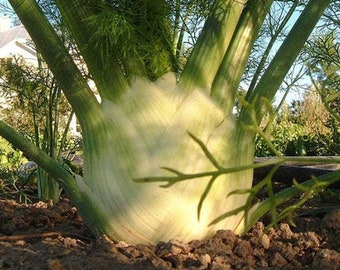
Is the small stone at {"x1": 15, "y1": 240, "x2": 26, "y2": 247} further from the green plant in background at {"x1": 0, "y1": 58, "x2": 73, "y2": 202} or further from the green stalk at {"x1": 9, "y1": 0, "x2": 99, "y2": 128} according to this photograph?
the green plant in background at {"x1": 0, "y1": 58, "x2": 73, "y2": 202}

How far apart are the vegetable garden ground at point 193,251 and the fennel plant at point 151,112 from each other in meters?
0.07

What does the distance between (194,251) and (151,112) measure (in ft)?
Answer: 1.38

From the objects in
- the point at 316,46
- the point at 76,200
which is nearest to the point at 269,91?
the point at 76,200

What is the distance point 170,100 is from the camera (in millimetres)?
1669

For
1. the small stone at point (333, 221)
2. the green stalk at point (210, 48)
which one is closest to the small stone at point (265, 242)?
the small stone at point (333, 221)

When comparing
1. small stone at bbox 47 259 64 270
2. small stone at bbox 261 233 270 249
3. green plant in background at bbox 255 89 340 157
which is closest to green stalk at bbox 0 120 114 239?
small stone at bbox 47 259 64 270

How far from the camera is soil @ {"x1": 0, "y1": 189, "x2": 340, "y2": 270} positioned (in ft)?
4.66

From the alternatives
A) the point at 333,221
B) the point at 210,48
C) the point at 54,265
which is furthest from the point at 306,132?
the point at 54,265

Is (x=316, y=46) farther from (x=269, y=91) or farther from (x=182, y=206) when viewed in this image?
(x=182, y=206)

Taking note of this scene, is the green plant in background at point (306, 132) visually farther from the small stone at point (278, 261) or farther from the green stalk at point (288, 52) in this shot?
the small stone at point (278, 261)

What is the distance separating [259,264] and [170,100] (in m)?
0.54

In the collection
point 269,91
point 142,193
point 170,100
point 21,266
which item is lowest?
point 21,266

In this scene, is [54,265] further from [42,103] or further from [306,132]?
[306,132]

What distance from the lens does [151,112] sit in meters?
1.65
